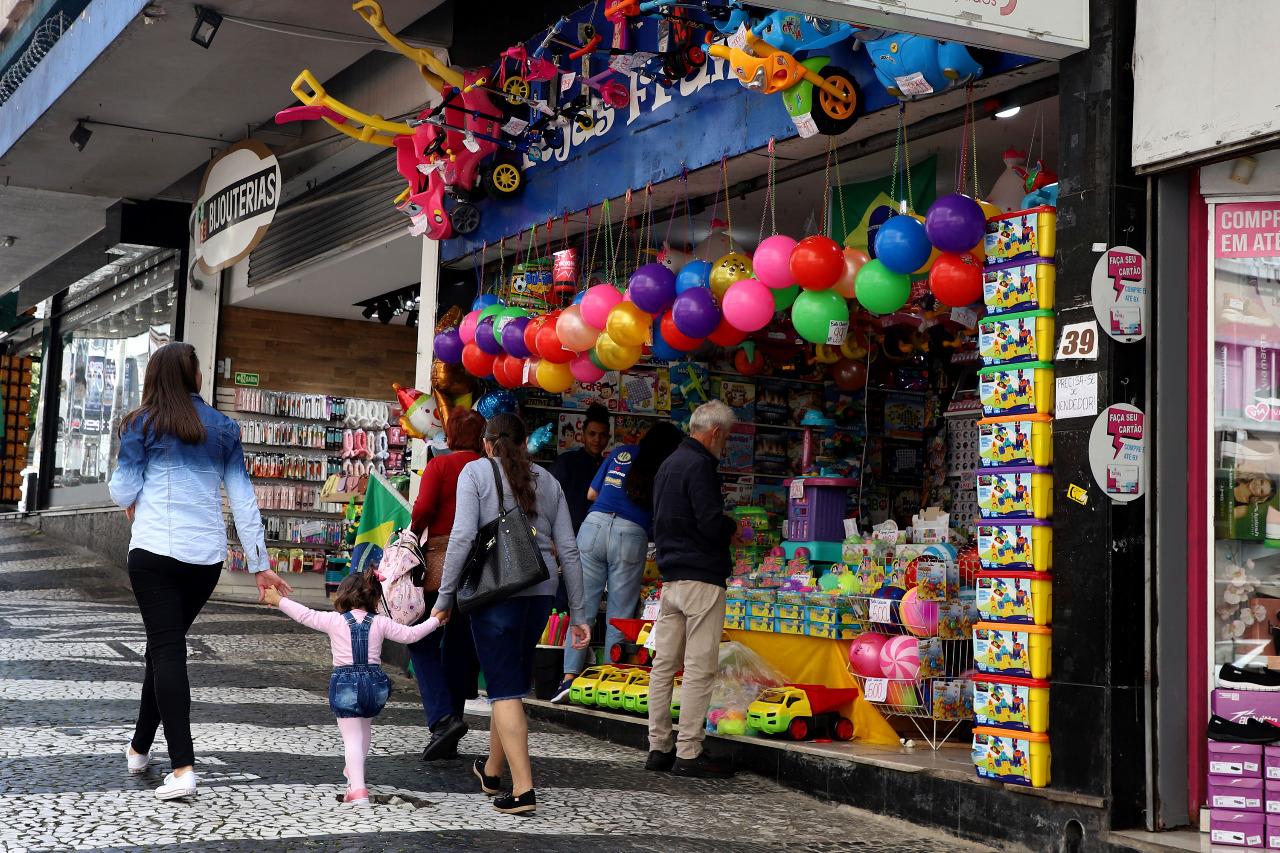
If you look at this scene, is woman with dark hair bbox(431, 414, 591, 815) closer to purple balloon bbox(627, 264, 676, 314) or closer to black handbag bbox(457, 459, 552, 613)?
black handbag bbox(457, 459, 552, 613)

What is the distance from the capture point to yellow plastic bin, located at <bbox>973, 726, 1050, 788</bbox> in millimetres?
4723

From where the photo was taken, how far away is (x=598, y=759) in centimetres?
639

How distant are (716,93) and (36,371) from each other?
2404 cm

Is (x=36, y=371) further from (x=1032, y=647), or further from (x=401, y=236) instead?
(x=1032, y=647)

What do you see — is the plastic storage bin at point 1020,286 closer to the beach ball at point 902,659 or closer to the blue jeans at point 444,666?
the beach ball at point 902,659

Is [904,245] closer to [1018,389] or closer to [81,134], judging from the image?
[1018,389]

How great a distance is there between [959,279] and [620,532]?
3.22m

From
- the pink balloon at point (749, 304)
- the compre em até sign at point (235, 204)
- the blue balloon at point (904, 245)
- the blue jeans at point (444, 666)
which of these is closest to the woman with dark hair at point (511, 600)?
the blue jeans at point (444, 666)

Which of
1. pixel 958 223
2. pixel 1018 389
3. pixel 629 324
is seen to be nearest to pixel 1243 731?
pixel 1018 389

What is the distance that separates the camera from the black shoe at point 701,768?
6004 mm

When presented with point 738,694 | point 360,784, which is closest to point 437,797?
point 360,784

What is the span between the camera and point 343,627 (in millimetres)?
4930

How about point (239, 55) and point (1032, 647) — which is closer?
point (1032, 647)

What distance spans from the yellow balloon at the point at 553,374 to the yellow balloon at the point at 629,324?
0.98 meters
